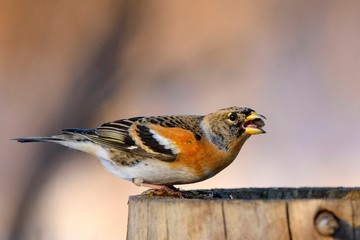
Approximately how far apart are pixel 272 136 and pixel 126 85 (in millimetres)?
1257

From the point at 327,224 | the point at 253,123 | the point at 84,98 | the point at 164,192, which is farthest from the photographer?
the point at 84,98

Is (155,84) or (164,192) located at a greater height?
(155,84)

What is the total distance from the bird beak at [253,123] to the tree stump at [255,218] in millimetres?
1197

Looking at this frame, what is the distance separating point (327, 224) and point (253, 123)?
1.54m

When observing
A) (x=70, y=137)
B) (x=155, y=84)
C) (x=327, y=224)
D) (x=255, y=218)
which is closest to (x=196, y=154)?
(x=70, y=137)

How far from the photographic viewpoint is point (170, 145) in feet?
12.9

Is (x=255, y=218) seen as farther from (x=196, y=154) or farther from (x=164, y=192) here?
(x=196, y=154)

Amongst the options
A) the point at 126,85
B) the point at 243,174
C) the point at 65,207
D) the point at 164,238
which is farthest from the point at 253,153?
the point at 164,238

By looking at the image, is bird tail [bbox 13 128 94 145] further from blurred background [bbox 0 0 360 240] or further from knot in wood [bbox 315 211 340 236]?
blurred background [bbox 0 0 360 240]

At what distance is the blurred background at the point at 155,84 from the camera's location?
6.45 m

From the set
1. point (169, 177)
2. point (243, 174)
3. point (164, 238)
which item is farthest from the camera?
point (243, 174)

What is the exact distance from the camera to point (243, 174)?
6395mm

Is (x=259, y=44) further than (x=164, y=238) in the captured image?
Yes

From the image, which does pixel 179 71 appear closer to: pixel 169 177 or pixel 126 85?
pixel 126 85
